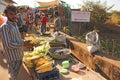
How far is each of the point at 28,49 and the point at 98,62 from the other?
2.45 meters

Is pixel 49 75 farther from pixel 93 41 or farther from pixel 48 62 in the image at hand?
pixel 93 41

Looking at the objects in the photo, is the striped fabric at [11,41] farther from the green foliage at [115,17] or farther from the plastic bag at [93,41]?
the green foliage at [115,17]

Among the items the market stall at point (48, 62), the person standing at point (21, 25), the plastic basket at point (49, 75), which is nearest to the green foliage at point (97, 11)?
the person standing at point (21, 25)

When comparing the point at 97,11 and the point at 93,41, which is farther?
the point at 97,11

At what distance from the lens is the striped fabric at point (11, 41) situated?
4.32 m

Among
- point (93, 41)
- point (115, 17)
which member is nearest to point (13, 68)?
point (93, 41)

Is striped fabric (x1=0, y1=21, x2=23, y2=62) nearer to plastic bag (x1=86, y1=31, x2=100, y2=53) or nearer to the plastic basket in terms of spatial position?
the plastic basket

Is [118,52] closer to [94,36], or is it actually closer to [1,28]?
[94,36]

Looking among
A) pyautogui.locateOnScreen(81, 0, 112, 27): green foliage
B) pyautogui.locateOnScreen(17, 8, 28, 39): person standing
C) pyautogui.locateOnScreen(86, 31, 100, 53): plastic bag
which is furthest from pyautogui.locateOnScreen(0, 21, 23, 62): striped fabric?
pyautogui.locateOnScreen(81, 0, 112, 27): green foliage

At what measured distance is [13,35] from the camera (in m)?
4.45

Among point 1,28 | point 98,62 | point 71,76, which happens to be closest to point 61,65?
point 71,76

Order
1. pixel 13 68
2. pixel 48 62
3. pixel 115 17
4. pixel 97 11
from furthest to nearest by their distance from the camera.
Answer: pixel 115 17, pixel 97 11, pixel 48 62, pixel 13 68

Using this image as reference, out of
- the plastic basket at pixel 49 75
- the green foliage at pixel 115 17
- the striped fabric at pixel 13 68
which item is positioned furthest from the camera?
the green foliage at pixel 115 17

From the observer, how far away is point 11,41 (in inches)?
174
